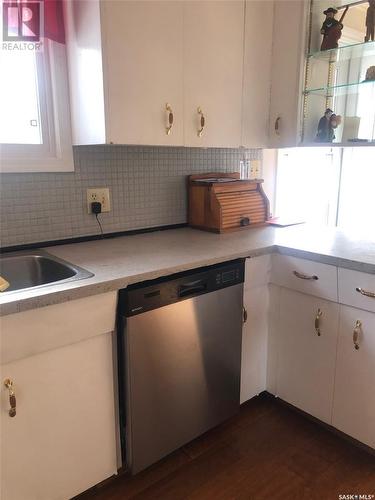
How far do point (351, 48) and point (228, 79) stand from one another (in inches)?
25.0

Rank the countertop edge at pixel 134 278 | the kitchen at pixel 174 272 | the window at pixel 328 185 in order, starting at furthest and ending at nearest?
the window at pixel 328 185, the kitchen at pixel 174 272, the countertop edge at pixel 134 278

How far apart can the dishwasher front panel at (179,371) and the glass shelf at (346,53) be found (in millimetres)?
1240

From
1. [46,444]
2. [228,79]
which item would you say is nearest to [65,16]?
[228,79]

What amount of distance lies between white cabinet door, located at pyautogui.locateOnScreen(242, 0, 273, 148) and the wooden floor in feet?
4.65

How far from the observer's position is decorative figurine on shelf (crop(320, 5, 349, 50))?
1866 mm

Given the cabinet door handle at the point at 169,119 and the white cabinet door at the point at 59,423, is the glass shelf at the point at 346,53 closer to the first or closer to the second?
the cabinet door handle at the point at 169,119

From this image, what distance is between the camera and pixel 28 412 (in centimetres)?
120

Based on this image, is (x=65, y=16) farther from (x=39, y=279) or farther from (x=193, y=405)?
(x=193, y=405)

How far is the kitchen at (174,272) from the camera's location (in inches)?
51.1

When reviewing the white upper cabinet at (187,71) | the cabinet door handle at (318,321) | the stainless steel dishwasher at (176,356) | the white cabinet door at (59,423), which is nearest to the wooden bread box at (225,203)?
the white upper cabinet at (187,71)

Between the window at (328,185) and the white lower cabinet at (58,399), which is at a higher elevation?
the window at (328,185)

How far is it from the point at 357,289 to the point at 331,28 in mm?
1277

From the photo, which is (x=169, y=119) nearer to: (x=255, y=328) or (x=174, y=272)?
(x=174, y=272)

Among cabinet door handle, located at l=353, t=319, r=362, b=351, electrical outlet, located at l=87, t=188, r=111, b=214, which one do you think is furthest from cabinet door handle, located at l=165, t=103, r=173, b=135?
cabinet door handle, located at l=353, t=319, r=362, b=351
